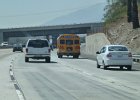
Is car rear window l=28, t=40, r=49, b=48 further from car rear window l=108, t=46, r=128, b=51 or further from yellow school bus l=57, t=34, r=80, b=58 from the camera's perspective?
yellow school bus l=57, t=34, r=80, b=58

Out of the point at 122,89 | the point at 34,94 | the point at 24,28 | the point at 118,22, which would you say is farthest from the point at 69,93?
the point at 24,28

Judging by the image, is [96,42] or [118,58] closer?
[118,58]

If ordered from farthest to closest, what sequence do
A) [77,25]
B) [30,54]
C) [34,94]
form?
[77,25] < [30,54] < [34,94]

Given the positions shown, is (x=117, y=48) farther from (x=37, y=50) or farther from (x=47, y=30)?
(x=47, y=30)

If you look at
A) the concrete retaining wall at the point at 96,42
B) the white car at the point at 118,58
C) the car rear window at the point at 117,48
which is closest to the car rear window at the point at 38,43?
the car rear window at the point at 117,48

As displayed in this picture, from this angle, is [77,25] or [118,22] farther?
[77,25]

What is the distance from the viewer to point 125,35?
224 feet

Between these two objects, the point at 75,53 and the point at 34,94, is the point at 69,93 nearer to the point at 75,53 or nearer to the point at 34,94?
the point at 34,94

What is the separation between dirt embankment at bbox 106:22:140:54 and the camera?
206ft

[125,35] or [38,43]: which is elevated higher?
[125,35]

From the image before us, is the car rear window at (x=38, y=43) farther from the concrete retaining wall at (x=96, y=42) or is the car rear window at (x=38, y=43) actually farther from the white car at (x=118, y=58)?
the concrete retaining wall at (x=96, y=42)

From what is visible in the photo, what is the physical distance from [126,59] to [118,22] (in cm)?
A: 4465

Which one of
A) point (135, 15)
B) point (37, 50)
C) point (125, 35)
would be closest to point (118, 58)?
point (37, 50)

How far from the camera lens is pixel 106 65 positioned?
32812 mm
